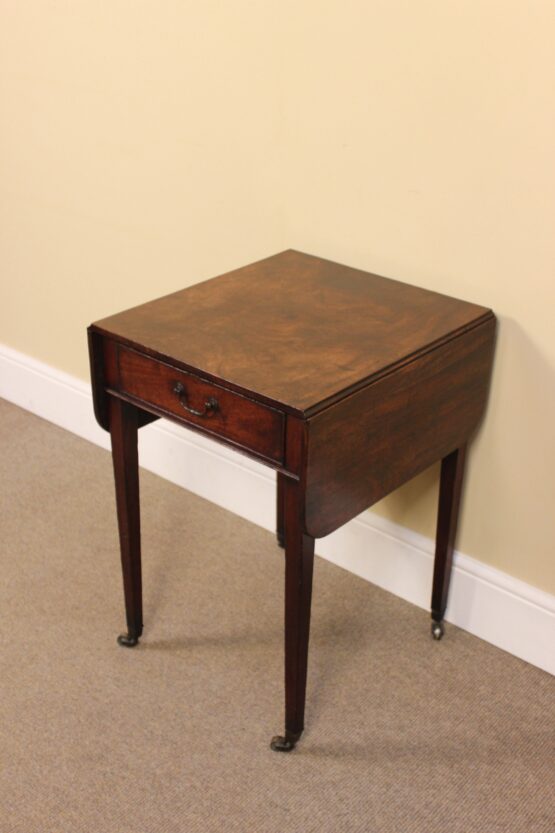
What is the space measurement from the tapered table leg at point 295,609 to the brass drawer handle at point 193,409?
167 millimetres

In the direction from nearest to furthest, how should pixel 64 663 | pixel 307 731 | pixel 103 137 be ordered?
pixel 307 731
pixel 64 663
pixel 103 137

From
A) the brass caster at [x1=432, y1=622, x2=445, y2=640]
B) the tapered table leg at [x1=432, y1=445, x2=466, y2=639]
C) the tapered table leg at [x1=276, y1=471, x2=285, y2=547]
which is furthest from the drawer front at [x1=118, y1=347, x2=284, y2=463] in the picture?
the brass caster at [x1=432, y1=622, x2=445, y2=640]

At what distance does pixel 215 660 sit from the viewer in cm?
214

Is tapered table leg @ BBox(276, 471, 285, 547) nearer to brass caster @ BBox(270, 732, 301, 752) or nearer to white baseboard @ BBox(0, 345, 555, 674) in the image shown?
white baseboard @ BBox(0, 345, 555, 674)

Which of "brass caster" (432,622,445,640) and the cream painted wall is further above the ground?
the cream painted wall

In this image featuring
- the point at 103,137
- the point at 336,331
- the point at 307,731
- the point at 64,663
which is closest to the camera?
the point at 336,331

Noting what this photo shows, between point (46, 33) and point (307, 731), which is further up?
point (46, 33)

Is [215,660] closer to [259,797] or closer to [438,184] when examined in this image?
[259,797]

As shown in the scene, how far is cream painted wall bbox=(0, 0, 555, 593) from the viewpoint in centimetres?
182

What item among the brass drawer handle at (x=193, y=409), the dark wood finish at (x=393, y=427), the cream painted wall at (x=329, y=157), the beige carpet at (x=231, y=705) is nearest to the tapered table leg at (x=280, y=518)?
the beige carpet at (x=231, y=705)

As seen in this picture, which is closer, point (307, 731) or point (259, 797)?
point (259, 797)

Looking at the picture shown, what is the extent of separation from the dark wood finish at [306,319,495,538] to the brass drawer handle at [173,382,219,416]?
0.20m

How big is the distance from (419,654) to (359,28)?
1.21 meters

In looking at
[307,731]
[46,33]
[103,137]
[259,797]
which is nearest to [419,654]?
[307,731]
